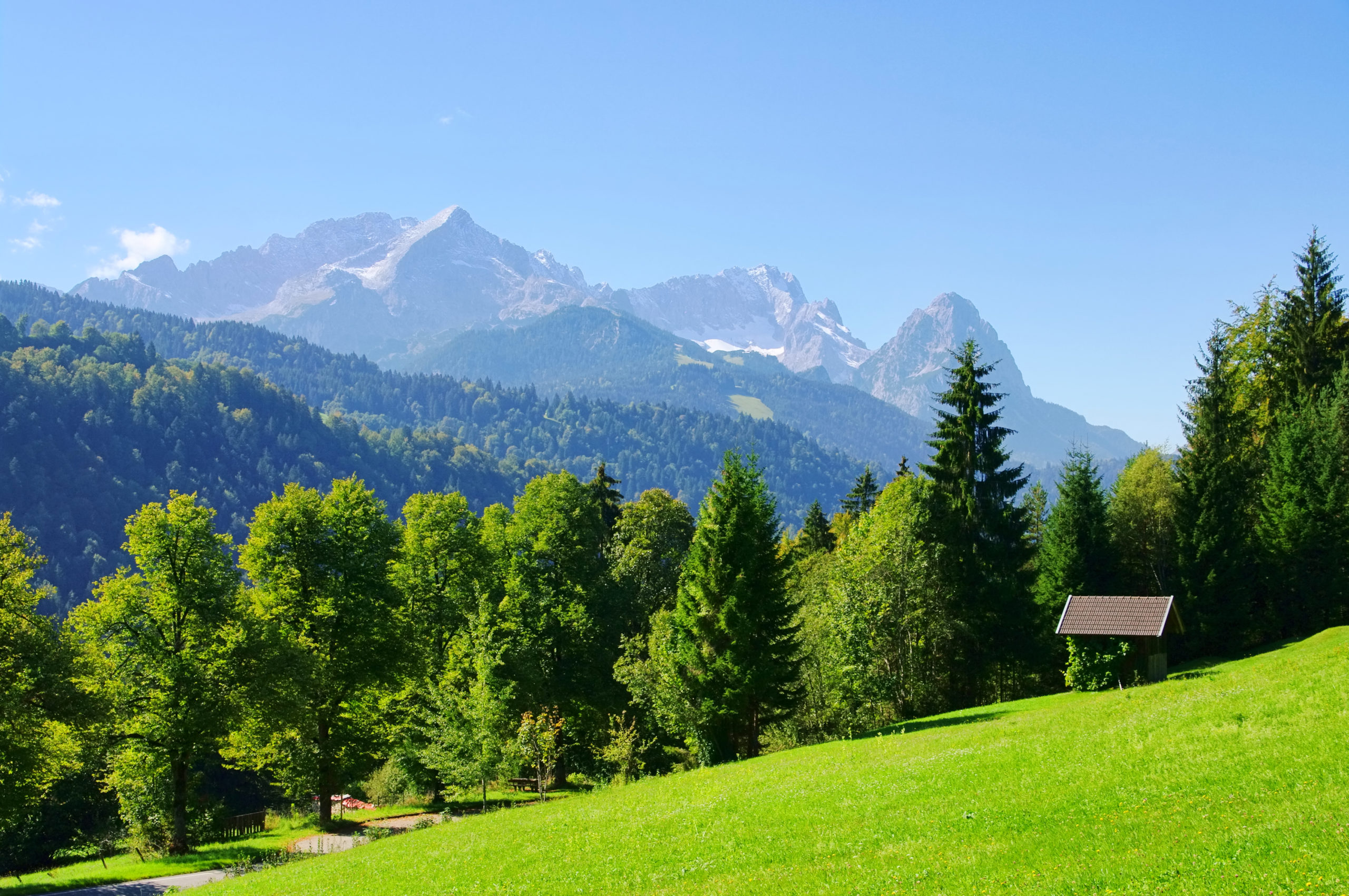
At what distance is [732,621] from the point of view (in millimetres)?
38844

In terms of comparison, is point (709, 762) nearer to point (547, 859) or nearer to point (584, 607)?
point (584, 607)

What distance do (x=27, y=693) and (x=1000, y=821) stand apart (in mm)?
29383

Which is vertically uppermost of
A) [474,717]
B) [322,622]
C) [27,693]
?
[322,622]

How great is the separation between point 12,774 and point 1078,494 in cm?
4732

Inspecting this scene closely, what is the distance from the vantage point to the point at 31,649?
1153 inches

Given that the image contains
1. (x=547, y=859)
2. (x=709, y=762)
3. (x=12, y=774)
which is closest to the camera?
(x=547, y=859)

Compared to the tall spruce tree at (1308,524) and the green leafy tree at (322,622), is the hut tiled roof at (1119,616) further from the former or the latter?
the green leafy tree at (322,622)

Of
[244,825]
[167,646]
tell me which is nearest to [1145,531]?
[167,646]

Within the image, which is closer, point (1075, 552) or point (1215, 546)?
point (1215, 546)

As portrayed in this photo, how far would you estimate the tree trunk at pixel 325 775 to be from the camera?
128 feet

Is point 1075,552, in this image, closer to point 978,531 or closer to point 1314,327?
point 978,531

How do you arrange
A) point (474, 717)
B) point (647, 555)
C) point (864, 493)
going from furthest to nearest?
point (864, 493), point (647, 555), point (474, 717)

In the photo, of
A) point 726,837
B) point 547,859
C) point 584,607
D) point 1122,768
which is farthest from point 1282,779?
point 584,607

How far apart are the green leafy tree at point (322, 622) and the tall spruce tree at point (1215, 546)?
126ft
